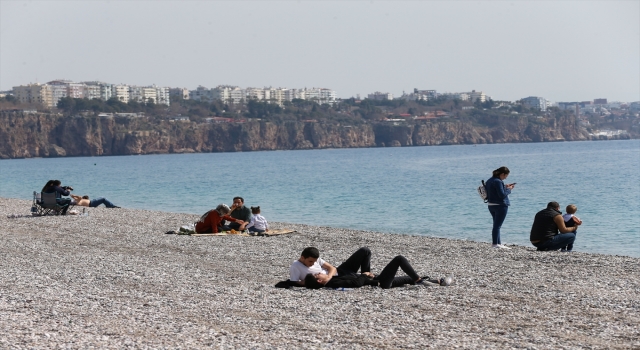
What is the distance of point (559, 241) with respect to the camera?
14812 mm

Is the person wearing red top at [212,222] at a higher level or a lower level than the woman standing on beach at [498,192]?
lower

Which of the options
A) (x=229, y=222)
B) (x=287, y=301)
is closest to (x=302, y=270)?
(x=287, y=301)

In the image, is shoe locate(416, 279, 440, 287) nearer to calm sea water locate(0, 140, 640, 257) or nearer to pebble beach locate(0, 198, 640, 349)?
pebble beach locate(0, 198, 640, 349)

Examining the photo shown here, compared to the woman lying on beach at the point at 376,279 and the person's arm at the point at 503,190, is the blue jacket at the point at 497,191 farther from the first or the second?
the woman lying on beach at the point at 376,279

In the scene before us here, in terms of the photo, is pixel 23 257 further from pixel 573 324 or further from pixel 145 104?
pixel 145 104

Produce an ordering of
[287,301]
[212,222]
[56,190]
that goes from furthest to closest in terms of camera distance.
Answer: [56,190]
[212,222]
[287,301]

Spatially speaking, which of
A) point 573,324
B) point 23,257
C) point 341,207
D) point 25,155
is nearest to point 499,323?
point 573,324

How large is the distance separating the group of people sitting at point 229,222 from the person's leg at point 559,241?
6350mm

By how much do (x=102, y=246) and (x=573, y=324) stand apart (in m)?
10.5

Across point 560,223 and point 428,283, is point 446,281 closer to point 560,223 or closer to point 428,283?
point 428,283

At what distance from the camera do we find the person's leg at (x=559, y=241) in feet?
48.5

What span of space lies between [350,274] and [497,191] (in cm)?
533

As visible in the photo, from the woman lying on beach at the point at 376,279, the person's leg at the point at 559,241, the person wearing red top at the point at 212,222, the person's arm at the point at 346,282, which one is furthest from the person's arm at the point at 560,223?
the person wearing red top at the point at 212,222

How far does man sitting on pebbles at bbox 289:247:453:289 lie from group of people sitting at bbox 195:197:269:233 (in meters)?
7.72
